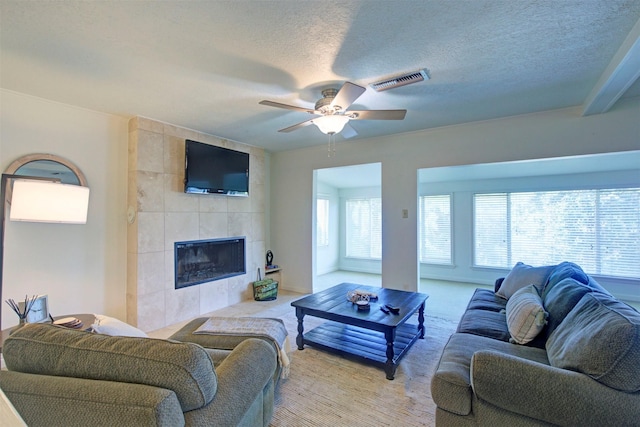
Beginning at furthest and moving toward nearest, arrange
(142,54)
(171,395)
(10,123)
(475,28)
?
(10,123), (142,54), (475,28), (171,395)

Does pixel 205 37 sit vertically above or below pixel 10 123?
above

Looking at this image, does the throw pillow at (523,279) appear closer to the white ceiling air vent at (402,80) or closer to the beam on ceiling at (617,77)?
the beam on ceiling at (617,77)

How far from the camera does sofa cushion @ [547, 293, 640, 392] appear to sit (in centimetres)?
134

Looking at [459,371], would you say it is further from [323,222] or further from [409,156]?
[323,222]

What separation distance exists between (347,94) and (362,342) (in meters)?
2.37

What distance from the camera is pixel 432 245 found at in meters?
6.47

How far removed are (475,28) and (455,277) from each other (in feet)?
17.3

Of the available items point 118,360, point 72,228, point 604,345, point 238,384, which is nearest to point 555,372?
point 604,345

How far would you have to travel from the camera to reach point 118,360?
1.15 metres

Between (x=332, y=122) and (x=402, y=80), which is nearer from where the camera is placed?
(x=402, y=80)

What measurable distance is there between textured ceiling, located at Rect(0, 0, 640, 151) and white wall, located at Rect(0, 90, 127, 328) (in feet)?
0.86

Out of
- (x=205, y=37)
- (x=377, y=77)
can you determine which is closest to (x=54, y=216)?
(x=205, y=37)

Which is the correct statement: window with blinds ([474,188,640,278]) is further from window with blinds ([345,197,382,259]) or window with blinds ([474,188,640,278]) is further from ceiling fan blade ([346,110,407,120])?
ceiling fan blade ([346,110,407,120])

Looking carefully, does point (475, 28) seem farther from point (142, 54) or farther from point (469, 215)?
point (469, 215)
